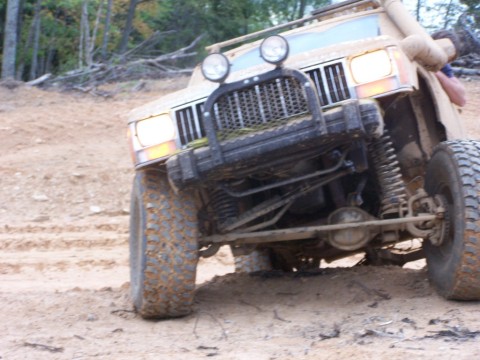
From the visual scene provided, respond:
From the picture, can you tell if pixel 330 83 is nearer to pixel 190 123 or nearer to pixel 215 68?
pixel 215 68

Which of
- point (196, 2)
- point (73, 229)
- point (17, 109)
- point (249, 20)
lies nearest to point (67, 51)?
point (196, 2)

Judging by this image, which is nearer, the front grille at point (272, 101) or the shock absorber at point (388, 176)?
the front grille at point (272, 101)

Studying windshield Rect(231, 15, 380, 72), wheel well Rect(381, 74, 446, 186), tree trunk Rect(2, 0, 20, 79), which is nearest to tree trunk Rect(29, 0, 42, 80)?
tree trunk Rect(2, 0, 20, 79)

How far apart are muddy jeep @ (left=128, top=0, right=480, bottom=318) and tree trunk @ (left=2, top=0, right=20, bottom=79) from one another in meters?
14.2

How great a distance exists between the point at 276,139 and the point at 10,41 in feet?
51.5

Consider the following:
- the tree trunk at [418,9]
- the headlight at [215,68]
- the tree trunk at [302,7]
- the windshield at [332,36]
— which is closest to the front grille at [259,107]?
the headlight at [215,68]

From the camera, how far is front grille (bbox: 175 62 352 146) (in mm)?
4770

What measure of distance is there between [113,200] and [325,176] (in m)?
7.02

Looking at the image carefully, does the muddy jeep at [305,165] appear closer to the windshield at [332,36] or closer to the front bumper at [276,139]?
the front bumper at [276,139]

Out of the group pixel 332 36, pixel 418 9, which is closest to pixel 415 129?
pixel 332 36

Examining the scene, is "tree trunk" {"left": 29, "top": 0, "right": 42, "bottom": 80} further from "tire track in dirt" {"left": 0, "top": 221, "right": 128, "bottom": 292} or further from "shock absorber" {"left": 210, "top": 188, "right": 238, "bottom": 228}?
"shock absorber" {"left": 210, "top": 188, "right": 238, "bottom": 228}

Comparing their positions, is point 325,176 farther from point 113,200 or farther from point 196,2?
point 196,2

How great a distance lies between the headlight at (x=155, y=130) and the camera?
505 centimetres

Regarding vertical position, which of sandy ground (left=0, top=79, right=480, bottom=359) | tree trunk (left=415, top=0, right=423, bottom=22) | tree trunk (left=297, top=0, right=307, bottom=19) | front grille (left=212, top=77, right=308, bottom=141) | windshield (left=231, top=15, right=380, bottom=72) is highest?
tree trunk (left=297, top=0, right=307, bottom=19)
